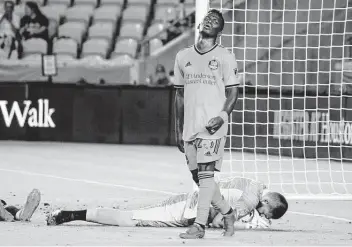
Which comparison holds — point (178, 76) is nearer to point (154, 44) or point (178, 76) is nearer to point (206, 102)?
point (206, 102)

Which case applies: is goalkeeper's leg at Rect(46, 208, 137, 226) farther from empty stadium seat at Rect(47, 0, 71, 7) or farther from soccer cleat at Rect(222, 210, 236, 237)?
empty stadium seat at Rect(47, 0, 71, 7)

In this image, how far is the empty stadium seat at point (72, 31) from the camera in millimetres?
23922

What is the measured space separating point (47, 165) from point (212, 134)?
26.7 ft

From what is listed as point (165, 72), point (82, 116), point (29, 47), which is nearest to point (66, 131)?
point (82, 116)

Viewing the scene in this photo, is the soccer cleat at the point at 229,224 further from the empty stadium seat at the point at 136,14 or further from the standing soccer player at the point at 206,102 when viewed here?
the empty stadium seat at the point at 136,14

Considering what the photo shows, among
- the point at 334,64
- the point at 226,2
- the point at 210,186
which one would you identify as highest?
the point at 226,2

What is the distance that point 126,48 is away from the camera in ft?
76.3

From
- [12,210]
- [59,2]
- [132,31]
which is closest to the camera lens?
[12,210]

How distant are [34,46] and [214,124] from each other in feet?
56.2

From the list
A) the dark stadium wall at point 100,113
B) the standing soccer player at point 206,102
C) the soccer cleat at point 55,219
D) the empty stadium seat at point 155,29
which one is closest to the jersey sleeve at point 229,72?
the standing soccer player at point 206,102

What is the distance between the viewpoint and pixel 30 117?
785 inches

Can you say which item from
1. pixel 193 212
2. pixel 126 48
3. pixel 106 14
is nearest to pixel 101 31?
pixel 106 14

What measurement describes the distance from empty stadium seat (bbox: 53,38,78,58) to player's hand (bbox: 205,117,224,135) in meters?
16.8

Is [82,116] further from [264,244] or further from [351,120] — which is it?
[264,244]
